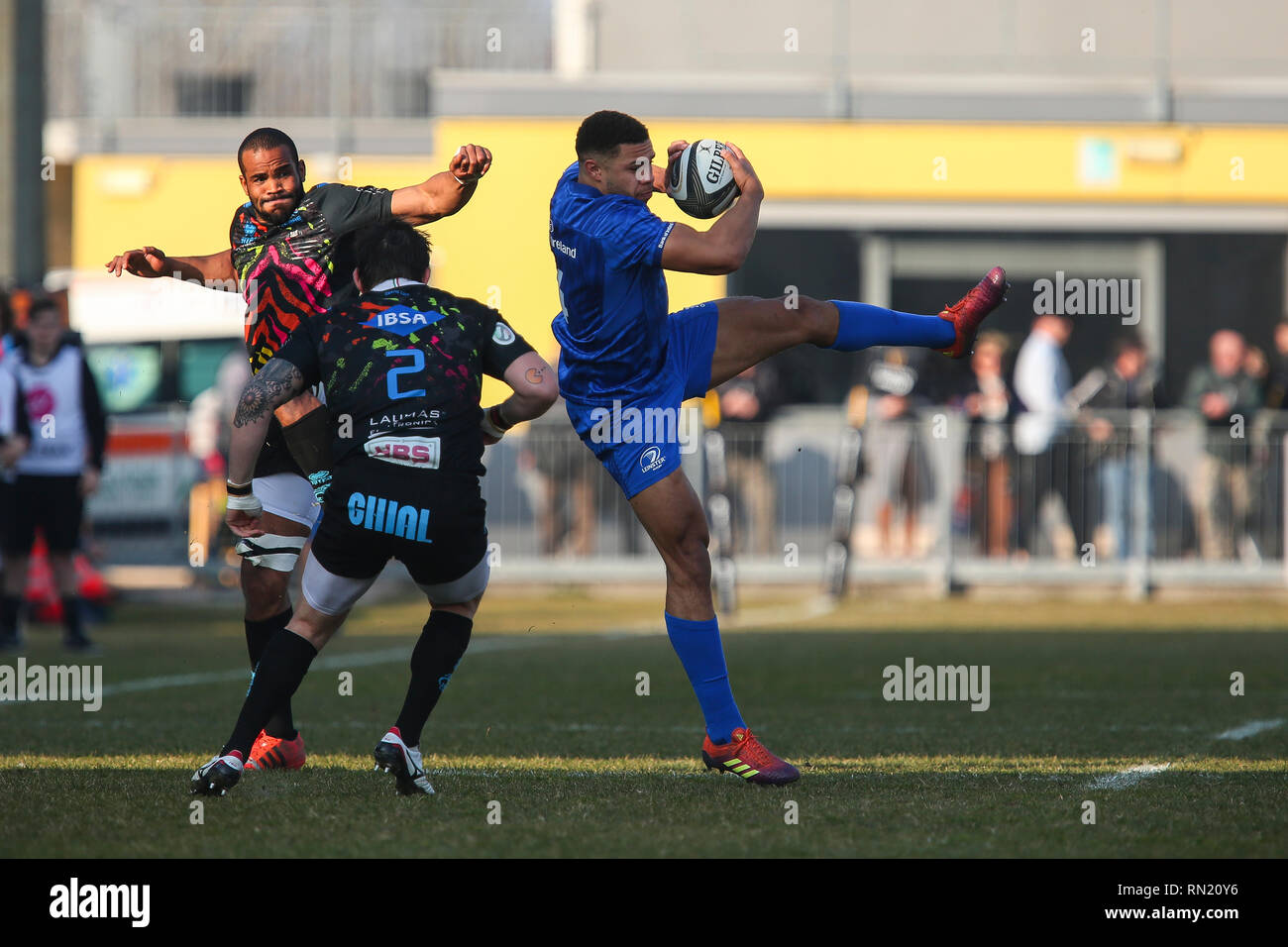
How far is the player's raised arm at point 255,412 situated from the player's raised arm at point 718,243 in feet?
4.25

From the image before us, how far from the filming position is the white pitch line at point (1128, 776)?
603cm

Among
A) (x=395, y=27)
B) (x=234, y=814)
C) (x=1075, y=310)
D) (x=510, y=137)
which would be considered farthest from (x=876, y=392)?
(x=234, y=814)

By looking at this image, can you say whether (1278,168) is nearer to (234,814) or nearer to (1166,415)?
(1166,415)

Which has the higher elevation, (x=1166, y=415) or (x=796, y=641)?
(x=1166, y=415)

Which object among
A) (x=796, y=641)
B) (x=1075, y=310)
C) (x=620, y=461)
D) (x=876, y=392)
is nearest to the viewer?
(x=620, y=461)

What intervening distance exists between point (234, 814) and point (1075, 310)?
15.8 metres

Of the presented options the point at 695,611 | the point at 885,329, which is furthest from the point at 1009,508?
the point at 695,611

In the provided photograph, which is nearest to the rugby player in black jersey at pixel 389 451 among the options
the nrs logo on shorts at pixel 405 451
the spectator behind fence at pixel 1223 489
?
the nrs logo on shorts at pixel 405 451

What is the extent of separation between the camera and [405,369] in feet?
18.6

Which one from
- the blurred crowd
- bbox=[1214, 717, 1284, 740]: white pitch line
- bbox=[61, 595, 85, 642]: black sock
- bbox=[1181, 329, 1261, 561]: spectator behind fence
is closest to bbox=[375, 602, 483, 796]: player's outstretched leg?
bbox=[1214, 717, 1284, 740]: white pitch line

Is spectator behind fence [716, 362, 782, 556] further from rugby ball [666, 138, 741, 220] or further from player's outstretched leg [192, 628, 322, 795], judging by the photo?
player's outstretched leg [192, 628, 322, 795]

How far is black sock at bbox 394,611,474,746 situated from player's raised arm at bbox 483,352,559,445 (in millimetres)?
704

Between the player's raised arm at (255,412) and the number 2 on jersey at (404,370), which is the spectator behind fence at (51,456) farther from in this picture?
the number 2 on jersey at (404,370)

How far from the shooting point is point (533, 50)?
21781 millimetres
